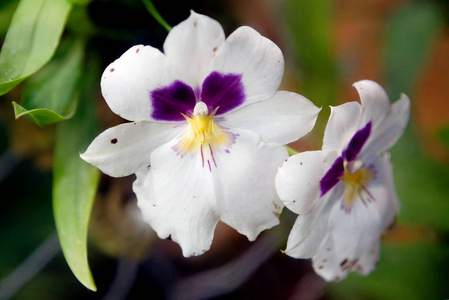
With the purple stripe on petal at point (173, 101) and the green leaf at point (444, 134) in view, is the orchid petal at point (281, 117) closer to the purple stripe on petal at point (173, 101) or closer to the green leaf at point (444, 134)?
the purple stripe on petal at point (173, 101)

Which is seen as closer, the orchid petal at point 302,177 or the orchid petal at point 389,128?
the orchid petal at point 302,177

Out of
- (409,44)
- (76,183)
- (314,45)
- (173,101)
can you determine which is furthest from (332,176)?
(409,44)

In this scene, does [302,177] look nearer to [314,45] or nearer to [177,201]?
[177,201]

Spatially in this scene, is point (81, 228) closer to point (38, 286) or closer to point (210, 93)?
point (210, 93)

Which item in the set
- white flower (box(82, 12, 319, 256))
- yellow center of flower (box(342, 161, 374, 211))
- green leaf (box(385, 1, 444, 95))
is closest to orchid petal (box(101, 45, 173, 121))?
white flower (box(82, 12, 319, 256))

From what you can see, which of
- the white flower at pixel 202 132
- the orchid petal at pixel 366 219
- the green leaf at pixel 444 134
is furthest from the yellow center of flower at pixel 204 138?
the green leaf at pixel 444 134

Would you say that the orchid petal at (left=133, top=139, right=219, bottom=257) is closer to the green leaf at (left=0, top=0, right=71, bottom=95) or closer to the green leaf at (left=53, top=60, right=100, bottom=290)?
the green leaf at (left=53, top=60, right=100, bottom=290)

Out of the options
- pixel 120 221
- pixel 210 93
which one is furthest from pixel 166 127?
pixel 120 221
